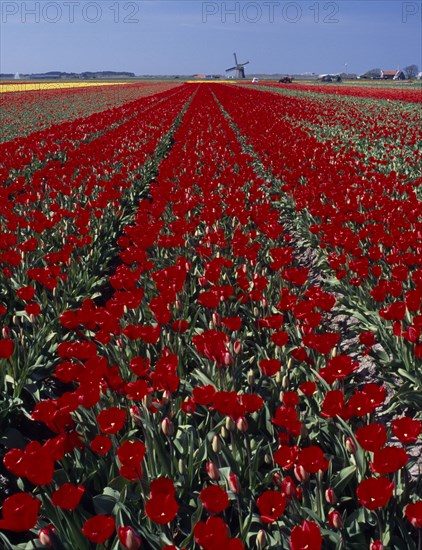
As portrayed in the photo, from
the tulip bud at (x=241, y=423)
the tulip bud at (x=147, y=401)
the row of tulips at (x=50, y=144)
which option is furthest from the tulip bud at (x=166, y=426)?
the row of tulips at (x=50, y=144)

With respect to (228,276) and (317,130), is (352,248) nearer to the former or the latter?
(228,276)

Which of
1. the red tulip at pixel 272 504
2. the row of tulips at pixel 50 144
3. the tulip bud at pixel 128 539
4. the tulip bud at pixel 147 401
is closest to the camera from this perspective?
the tulip bud at pixel 128 539

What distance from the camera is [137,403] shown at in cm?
313

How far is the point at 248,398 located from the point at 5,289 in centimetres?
370

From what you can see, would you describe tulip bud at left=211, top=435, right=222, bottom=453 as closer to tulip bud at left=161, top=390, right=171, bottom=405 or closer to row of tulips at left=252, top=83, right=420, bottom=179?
tulip bud at left=161, top=390, right=171, bottom=405

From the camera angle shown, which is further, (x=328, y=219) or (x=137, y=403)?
(x=328, y=219)

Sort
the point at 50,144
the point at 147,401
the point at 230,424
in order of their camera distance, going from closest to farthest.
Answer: the point at 230,424, the point at 147,401, the point at 50,144

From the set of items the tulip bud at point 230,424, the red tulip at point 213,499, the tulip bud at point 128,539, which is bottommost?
the tulip bud at point 128,539

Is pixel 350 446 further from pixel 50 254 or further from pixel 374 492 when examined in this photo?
pixel 50 254

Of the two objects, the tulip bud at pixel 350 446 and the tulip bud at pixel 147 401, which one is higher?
the tulip bud at pixel 147 401

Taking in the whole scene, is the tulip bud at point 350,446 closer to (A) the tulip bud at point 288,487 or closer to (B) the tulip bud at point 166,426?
(A) the tulip bud at point 288,487

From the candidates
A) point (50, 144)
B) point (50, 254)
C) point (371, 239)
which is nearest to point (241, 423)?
point (50, 254)

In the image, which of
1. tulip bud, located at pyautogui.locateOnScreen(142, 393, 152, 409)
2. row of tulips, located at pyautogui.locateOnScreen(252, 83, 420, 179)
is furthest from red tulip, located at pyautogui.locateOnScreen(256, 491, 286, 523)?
row of tulips, located at pyautogui.locateOnScreen(252, 83, 420, 179)

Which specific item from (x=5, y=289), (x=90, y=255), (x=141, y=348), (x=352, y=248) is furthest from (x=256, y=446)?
(x=90, y=255)
